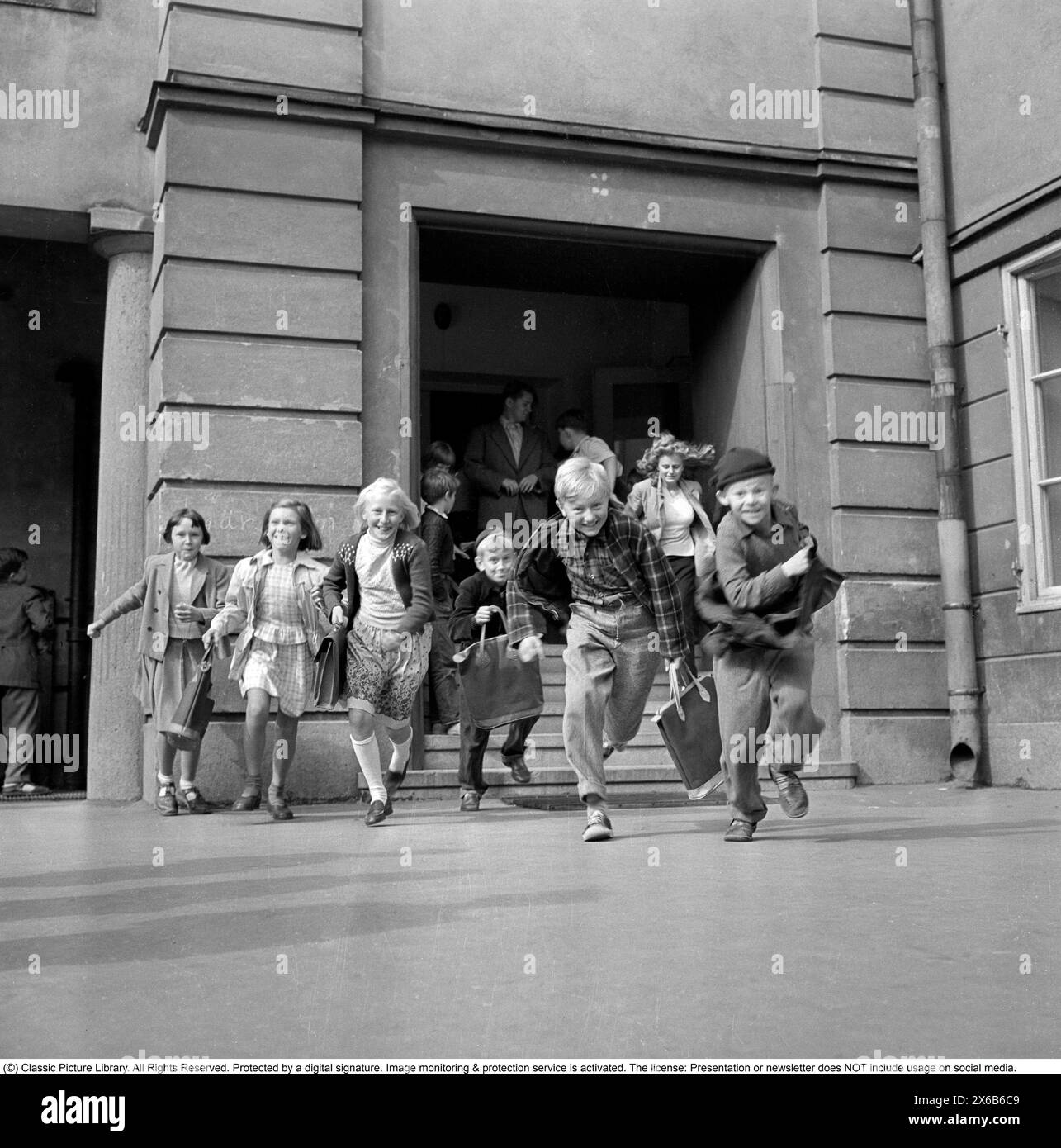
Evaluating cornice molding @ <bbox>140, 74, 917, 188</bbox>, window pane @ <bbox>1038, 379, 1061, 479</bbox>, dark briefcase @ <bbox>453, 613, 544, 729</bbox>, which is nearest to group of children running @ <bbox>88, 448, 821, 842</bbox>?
dark briefcase @ <bbox>453, 613, 544, 729</bbox>

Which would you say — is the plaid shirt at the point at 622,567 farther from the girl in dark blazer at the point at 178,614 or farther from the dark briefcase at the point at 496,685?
the girl in dark blazer at the point at 178,614

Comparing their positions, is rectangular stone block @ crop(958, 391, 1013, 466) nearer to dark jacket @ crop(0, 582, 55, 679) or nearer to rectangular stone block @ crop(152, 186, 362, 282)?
rectangular stone block @ crop(152, 186, 362, 282)

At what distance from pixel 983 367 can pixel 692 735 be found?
5.03 metres

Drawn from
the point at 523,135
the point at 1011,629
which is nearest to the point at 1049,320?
the point at 1011,629

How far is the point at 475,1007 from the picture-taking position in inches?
122

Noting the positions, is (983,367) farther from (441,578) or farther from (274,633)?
(274,633)

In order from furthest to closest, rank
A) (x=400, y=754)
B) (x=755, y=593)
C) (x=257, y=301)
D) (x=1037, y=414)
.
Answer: (x=1037, y=414)
(x=257, y=301)
(x=400, y=754)
(x=755, y=593)

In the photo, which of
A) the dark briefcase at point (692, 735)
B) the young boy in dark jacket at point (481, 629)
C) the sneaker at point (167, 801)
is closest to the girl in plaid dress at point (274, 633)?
the sneaker at point (167, 801)

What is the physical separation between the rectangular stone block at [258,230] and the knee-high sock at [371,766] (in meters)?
3.60

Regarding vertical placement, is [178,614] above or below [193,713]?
above

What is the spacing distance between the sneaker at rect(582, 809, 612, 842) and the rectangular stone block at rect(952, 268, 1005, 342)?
→ 18.1 feet

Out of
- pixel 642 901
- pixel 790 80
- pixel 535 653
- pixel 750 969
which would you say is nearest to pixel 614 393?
pixel 790 80

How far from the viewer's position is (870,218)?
430 inches

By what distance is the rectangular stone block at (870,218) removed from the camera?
35.6 feet
